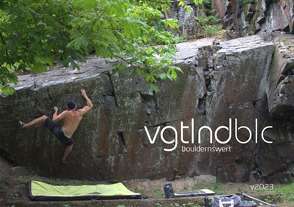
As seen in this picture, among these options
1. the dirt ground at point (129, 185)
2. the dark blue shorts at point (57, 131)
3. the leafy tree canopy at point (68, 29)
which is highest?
the leafy tree canopy at point (68, 29)

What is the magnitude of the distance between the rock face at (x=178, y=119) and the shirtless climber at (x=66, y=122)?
55 centimetres

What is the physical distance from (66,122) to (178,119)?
3.13 meters

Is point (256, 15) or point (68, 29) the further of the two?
point (256, 15)

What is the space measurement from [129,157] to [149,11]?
4.97 metres

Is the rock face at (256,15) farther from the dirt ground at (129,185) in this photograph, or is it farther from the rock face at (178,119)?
the dirt ground at (129,185)

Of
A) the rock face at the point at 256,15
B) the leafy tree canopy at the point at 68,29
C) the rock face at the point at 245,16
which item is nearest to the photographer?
the leafy tree canopy at the point at 68,29

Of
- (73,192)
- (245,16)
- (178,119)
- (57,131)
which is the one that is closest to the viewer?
(73,192)

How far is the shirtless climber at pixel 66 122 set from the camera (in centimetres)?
985

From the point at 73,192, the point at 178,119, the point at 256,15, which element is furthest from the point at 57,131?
the point at 256,15

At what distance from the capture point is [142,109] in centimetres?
1105

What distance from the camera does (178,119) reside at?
1130 centimetres

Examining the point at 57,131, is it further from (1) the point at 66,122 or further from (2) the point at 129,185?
(2) the point at 129,185

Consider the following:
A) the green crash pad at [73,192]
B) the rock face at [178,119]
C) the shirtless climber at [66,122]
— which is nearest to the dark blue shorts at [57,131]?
the shirtless climber at [66,122]

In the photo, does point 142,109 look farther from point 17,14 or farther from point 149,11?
point 17,14
